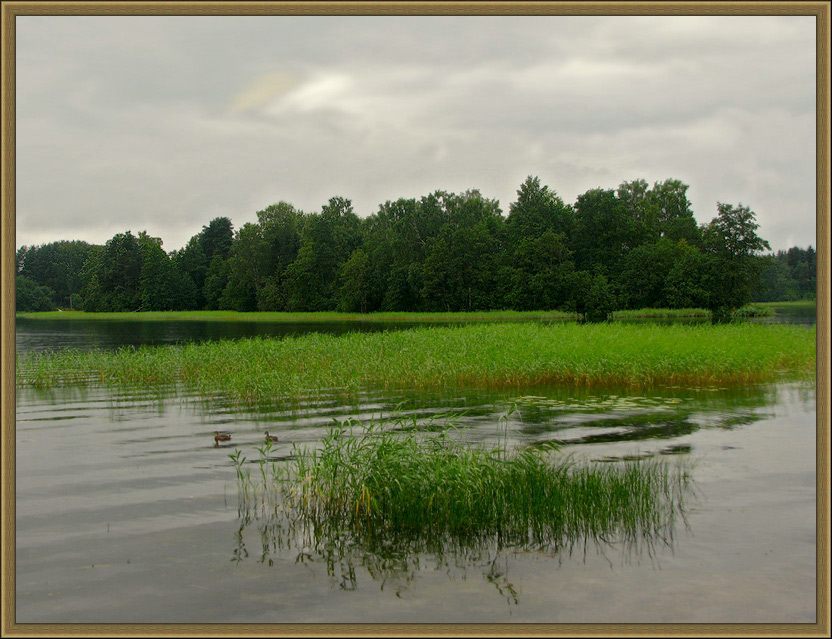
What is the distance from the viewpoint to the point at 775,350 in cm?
2820

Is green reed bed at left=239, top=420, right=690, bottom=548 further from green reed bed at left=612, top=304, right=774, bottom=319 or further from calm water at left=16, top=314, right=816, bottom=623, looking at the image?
green reed bed at left=612, top=304, right=774, bottom=319

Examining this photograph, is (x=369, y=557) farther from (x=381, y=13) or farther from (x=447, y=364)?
(x=447, y=364)

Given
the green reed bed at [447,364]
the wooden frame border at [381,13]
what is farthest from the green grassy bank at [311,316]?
the wooden frame border at [381,13]

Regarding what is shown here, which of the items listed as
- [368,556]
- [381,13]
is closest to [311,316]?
[368,556]

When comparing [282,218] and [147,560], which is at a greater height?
[282,218]

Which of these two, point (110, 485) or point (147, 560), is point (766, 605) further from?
point (110, 485)

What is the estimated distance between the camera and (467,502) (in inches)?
391

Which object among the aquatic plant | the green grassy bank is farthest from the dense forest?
the aquatic plant

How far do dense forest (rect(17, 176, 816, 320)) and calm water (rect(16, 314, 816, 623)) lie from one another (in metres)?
58.2

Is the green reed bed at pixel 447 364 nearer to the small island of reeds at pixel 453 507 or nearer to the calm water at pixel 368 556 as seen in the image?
the calm water at pixel 368 556

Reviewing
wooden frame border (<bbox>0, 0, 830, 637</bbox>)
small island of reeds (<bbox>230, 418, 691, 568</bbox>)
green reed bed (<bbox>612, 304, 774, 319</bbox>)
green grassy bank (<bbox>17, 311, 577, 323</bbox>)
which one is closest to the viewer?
wooden frame border (<bbox>0, 0, 830, 637</bbox>)

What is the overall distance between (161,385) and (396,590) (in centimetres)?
1937

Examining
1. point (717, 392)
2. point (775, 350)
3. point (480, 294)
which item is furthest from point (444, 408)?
point (480, 294)

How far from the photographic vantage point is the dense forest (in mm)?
85500
